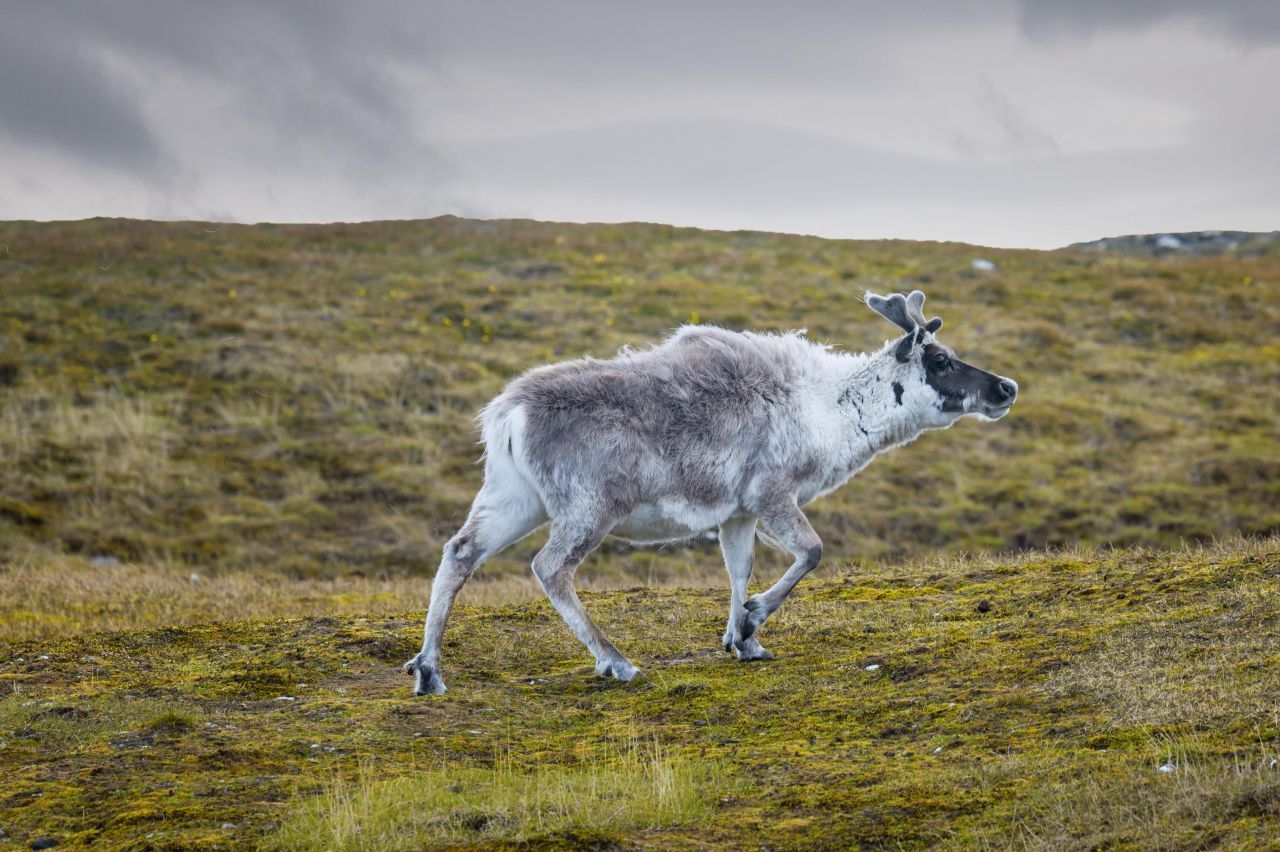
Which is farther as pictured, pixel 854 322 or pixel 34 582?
pixel 854 322

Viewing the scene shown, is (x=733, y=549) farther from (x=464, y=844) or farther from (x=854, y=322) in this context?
(x=854, y=322)

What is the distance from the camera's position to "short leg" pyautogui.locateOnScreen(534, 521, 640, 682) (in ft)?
33.0

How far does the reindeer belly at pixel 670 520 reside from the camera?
1047cm

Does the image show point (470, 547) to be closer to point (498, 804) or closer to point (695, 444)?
point (695, 444)

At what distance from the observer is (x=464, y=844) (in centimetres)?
636

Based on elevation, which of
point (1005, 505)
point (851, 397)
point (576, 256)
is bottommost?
point (1005, 505)

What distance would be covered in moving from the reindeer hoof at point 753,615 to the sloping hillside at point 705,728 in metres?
0.38

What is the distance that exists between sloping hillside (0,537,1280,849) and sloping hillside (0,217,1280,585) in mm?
6612

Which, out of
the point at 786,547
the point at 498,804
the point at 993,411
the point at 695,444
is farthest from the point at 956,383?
the point at 498,804

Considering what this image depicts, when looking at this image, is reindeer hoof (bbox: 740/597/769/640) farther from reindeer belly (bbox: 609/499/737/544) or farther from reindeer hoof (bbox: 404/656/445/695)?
reindeer hoof (bbox: 404/656/445/695)

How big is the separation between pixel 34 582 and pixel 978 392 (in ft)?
42.4

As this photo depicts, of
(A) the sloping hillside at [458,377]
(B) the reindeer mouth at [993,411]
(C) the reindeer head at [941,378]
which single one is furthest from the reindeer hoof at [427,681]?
(A) the sloping hillside at [458,377]

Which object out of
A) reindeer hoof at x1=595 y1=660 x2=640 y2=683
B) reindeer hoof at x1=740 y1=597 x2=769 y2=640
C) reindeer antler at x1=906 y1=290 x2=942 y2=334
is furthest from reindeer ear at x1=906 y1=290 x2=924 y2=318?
reindeer hoof at x1=595 y1=660 x2=640 y2=683

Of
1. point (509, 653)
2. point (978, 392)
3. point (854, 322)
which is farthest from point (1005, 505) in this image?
point (509, 653)
